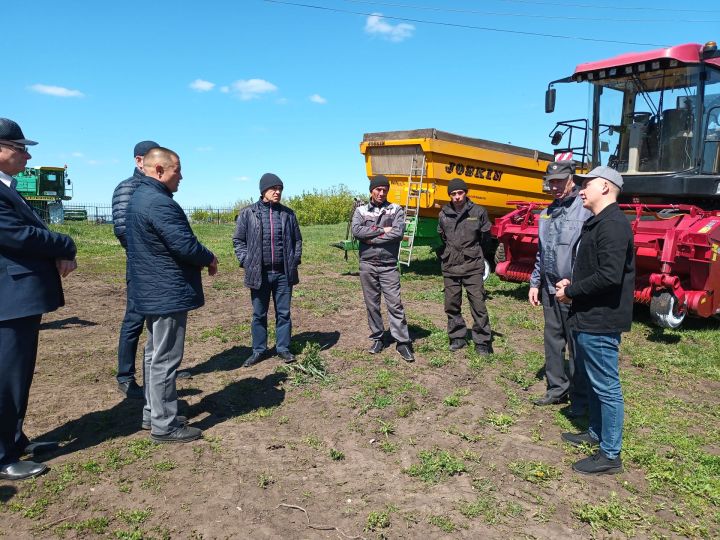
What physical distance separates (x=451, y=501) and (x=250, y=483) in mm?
1204

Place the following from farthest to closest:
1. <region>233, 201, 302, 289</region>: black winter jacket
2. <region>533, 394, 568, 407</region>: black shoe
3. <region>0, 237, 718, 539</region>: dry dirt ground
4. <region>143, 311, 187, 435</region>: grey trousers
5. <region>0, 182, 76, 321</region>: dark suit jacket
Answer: <region>233, 201, 302, 289</region>: black winter jacket < <region>533, 394, 568, 407</region>: black shoe < <region>143, 311, 187, 435</region>: grey trousers < <region>0, 182, 76, 321</region>: dark suit jacket < <region>0, 237, 718, 539</region>: dry dirt ground

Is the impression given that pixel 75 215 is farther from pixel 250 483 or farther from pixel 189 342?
pixel 250 483

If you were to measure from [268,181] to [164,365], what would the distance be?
234 centimetres

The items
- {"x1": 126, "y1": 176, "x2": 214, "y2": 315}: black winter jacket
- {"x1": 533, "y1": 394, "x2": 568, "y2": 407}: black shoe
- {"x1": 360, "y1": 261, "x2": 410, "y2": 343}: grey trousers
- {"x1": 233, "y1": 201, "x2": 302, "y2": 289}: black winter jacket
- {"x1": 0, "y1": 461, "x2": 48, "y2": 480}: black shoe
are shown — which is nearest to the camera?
{"x1": 0, "y1": 461, "x2": 48, "y2": 480}: black shoe

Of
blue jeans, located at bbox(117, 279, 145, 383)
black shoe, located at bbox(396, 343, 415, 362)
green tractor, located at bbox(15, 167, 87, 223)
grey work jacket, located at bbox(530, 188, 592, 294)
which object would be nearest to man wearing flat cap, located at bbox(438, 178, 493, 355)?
black shoe, located at bbox(396, 343, 415, 362)

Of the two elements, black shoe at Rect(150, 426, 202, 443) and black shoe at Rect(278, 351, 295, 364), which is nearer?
black shoe at Rect(150, 426, 202, 443)

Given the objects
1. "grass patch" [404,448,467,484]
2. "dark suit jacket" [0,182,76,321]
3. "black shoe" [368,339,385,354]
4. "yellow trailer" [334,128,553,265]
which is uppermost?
"yellow trailer" [334,128,553,265]

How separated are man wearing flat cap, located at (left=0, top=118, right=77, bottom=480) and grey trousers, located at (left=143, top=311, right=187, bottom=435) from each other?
65cm

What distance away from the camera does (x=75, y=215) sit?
1378 inches

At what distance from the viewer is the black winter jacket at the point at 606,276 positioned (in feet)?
10.7

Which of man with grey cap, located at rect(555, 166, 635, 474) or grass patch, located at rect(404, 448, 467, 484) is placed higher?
man with grey cap, located at rect(555, 166, 635, 474)

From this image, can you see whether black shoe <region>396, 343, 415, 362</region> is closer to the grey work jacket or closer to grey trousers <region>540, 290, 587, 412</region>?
grey trousers <region>540, 290, 587, 412</region>

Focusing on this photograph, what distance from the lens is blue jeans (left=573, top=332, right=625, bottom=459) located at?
339cm

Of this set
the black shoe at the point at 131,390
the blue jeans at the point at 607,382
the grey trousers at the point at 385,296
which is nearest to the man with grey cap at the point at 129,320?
the black shoe at the point at 131,390
